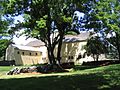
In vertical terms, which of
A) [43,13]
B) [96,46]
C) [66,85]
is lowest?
[66,85]

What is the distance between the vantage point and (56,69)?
3950cm

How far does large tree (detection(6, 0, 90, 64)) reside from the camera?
4025 centimetres

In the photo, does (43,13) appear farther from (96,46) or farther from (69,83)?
(69,83)

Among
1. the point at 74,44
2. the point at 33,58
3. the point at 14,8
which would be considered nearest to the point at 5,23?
the point at 14,8

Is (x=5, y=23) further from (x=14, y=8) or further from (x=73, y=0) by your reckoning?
(x=73, y=0)

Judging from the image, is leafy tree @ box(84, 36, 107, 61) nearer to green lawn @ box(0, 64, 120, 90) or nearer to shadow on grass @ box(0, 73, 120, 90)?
green lawn @ box(0, 64, 120, 90)

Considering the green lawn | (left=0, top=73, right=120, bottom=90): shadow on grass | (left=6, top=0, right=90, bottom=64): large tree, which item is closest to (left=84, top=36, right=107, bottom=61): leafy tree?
(left=6, top=0, right=90, bottom=64): large tree

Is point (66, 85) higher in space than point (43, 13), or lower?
lower

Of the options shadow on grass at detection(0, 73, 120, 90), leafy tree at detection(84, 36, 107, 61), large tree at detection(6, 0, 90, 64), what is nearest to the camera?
shadow on grass at detection(0, 73, 120, 90)

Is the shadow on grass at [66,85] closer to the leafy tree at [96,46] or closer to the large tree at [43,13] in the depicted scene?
the large tree at [43,13]

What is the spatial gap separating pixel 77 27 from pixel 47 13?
5512 mm

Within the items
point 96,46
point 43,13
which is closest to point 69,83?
point 43,13

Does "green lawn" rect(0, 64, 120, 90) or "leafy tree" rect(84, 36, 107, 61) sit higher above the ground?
"leafy tree" rect(84, 36, 107, 61)

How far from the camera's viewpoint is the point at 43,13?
42594mm
